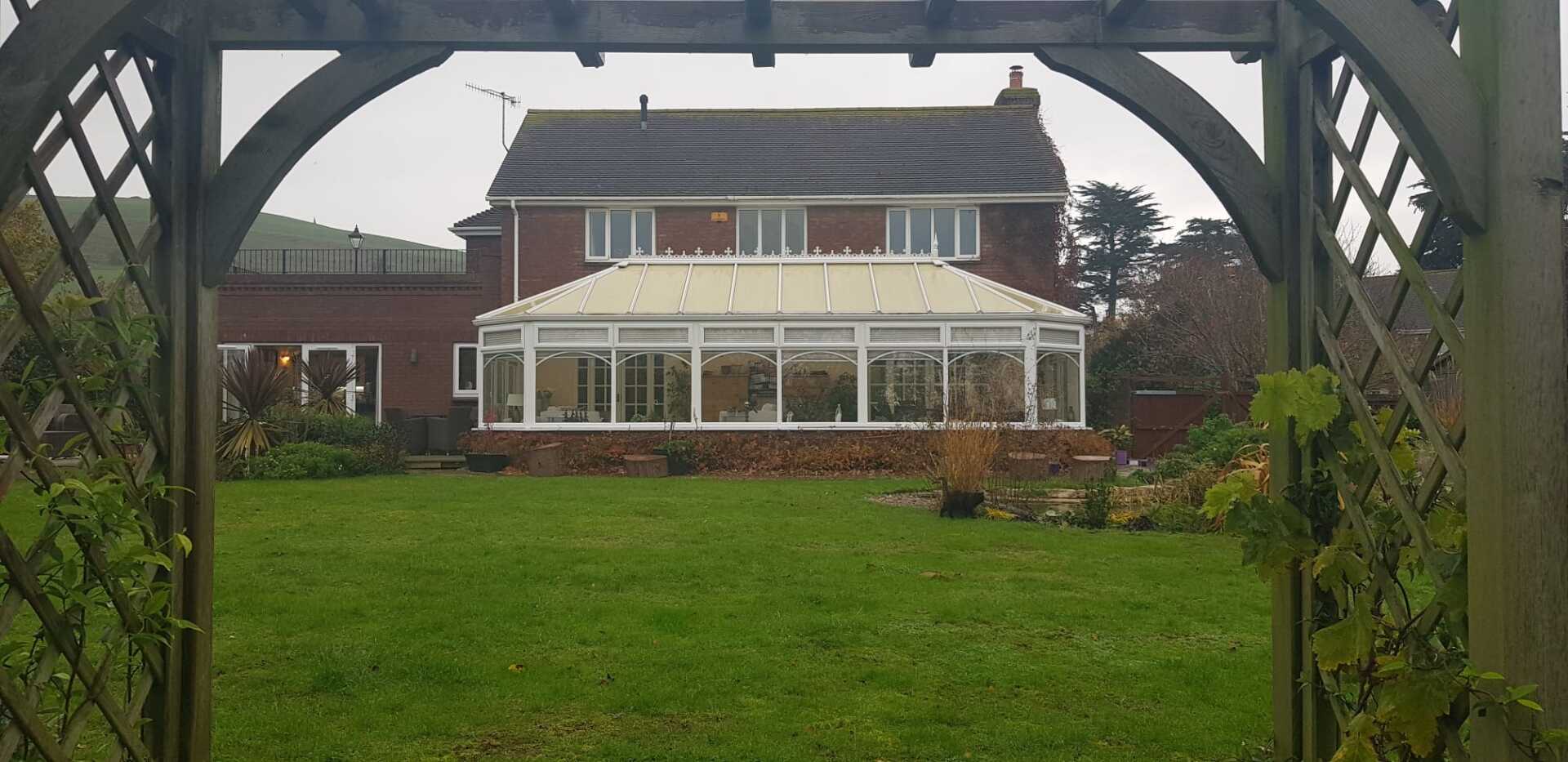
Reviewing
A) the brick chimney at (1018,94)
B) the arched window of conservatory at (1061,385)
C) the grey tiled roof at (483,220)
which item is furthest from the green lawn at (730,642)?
the brick chimney at (1018,94)

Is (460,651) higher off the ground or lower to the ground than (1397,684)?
lower

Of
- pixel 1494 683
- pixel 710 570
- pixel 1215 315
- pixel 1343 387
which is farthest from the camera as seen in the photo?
pixel 1215 315

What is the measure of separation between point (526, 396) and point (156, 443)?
14374mm

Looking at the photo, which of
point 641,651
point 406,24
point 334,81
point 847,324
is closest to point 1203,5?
point 406,24

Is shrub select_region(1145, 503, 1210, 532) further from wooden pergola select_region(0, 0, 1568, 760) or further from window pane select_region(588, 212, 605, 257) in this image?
window pane select_region(588, 212, 605, 257)

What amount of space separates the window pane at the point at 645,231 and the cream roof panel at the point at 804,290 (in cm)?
318

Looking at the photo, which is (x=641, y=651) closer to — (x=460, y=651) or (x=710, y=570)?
(x=460, y=651)

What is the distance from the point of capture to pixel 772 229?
21.6 meters

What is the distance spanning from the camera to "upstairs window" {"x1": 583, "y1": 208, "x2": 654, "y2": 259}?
70.7 feet

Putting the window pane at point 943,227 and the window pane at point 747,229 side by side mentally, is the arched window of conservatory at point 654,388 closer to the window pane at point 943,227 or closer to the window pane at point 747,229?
the window pane at point 747,229

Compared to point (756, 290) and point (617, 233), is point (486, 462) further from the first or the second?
point (617, 233)

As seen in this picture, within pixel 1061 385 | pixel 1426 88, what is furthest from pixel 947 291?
pixel 1426 88

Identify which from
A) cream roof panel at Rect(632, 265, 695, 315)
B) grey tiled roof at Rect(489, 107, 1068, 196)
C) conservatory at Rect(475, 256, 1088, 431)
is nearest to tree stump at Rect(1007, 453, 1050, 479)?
conservatory at Rect(475, 256, 1088, 431)

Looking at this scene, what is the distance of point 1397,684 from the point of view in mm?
2297
